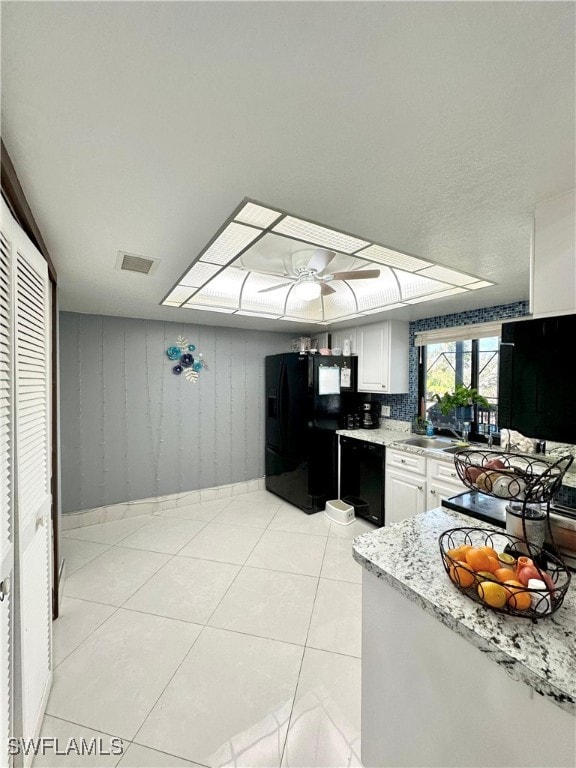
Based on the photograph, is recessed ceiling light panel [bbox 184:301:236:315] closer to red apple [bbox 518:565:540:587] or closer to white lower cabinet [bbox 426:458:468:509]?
white lower cabinet [bbox 426:458:468:509]

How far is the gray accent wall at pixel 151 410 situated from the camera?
3.10 m

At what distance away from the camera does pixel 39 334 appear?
4.32ft

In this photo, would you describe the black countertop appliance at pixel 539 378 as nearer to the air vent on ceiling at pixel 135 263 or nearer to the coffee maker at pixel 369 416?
the air vent on ceiling at pixel 135 263

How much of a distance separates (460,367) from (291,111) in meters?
3.11

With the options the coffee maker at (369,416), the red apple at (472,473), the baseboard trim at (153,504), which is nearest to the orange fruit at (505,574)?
the red apple at (472,473)

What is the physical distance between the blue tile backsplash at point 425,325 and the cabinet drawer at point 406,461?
0.71 m

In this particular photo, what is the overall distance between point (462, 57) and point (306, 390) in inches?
117

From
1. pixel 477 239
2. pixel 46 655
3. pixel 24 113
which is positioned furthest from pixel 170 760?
pixel 477 239

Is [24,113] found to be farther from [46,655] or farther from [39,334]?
[46,655]

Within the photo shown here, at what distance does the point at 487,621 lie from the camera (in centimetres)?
79

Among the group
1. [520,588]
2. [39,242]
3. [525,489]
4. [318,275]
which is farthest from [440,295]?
[39,242]

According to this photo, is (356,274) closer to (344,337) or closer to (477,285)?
(477,285)

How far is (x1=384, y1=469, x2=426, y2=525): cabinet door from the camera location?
2.75 meters

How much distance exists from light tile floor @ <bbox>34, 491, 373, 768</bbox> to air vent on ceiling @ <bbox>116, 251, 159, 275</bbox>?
88.4 inches
